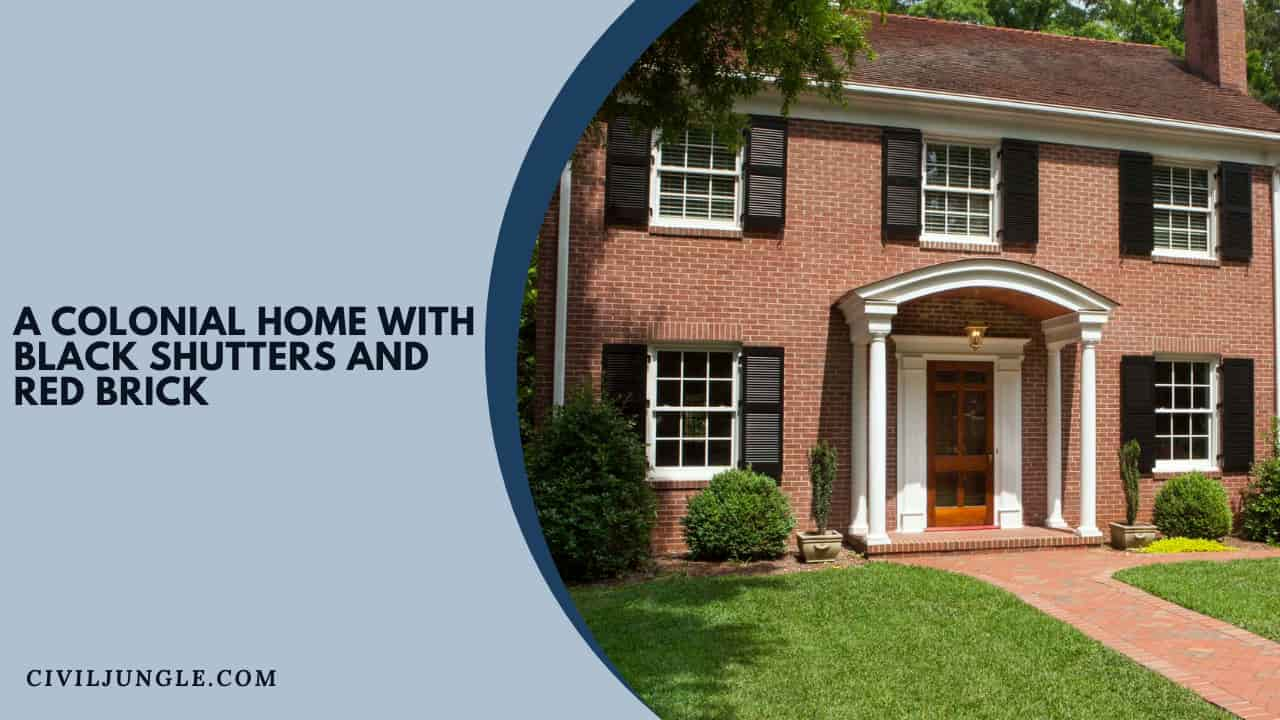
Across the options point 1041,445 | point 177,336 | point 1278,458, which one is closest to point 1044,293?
point 1041,445

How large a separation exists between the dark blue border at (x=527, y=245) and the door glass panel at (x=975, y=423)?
9.41 m

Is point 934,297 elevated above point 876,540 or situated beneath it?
elevated above

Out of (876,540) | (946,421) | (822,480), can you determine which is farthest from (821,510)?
(946,421)

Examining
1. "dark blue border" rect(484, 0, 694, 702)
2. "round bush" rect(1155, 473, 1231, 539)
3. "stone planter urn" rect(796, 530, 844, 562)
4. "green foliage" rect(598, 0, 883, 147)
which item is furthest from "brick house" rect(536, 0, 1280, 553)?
"dark blue border" rect(484, 0, 694, 702)

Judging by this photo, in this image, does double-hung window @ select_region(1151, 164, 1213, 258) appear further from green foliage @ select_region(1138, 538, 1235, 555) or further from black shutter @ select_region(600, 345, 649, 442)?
black shutter @ select_region(600, 345, 649, 442)

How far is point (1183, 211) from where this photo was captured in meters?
11.9

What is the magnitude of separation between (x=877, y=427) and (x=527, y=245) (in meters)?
7.70

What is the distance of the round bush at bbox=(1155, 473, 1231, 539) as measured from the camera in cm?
1088

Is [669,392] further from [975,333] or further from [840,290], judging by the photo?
[975,333]

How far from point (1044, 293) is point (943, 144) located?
2429 millimetres

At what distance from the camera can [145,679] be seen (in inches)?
Answer: 108

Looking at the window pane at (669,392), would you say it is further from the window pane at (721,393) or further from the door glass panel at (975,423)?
the door glass panel at (975,423)

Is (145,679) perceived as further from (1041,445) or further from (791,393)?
(1041,445)

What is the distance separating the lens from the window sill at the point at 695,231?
1028cm
